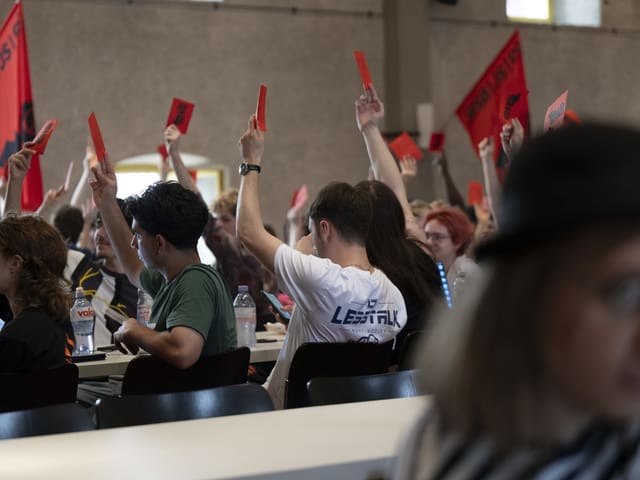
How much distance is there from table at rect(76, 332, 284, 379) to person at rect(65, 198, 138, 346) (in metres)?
0.62

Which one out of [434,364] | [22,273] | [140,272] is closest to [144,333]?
[22,273]

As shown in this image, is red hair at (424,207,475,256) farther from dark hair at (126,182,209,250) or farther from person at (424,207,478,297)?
dark hair at (126,182,209,250)

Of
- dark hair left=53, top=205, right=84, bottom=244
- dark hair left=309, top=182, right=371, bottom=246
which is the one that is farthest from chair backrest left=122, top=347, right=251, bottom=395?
dark hair left=53, top=205, right=84, bottom=244

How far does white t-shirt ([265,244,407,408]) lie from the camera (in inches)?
123

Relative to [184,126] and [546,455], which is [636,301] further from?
[184,126]

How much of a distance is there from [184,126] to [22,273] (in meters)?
2.57

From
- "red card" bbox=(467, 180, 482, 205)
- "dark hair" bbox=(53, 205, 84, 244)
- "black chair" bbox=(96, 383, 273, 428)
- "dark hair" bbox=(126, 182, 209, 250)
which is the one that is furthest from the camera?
"red card" bbox=(467, 180, 482, 205)

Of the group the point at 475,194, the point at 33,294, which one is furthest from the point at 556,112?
the point at 475,194

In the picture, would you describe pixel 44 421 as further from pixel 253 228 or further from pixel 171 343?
pixel 253 228

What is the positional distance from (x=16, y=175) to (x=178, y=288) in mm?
1624

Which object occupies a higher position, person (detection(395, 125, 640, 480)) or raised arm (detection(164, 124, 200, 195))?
raised arm (detection(164, 124, 200, 195))

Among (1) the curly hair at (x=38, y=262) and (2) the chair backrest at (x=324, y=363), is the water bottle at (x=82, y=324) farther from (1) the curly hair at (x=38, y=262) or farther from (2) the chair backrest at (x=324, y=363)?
(2) the chair backrest at (x=324, y=363)

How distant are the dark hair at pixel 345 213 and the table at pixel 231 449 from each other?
3.89 feet

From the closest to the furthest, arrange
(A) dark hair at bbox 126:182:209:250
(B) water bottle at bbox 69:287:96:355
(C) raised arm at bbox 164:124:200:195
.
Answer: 1. (A) dark hair at bbox 126:182:209:250
2. (B) water bottle at bbox 69:287:96:355
3. (C) raised arm at bbox 164:124:200:195
